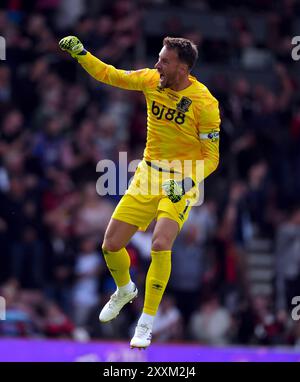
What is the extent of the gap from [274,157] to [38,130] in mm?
4254

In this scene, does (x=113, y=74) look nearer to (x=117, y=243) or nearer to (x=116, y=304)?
(x=117, y=243)

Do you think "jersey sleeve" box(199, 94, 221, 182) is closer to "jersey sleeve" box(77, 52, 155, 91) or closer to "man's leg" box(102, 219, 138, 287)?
"jersey sleeve" box(77, 52, 155, 91)

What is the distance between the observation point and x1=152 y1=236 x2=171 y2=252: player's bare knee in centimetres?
1309

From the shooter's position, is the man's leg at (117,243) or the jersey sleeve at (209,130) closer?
the jersey sleeve at (209,130)

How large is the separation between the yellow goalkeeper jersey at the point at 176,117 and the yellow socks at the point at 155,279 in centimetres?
99

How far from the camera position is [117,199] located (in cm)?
1983

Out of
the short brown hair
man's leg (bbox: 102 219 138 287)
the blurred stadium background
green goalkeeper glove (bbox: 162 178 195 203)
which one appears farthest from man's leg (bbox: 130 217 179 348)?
the blurred stadium background

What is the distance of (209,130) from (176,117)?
14.6 inches

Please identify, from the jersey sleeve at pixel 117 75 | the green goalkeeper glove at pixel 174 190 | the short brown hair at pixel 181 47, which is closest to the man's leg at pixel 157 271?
the green goalkeeper glove at pixel 174 190

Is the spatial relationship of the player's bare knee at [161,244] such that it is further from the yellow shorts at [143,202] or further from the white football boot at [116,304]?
the white football boot at [116,304]

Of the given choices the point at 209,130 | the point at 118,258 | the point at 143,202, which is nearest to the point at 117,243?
the point at 118,258

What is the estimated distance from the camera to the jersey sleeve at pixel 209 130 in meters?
13.2

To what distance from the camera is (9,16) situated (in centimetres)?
2180

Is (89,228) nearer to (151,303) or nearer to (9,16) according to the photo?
(9,16)
